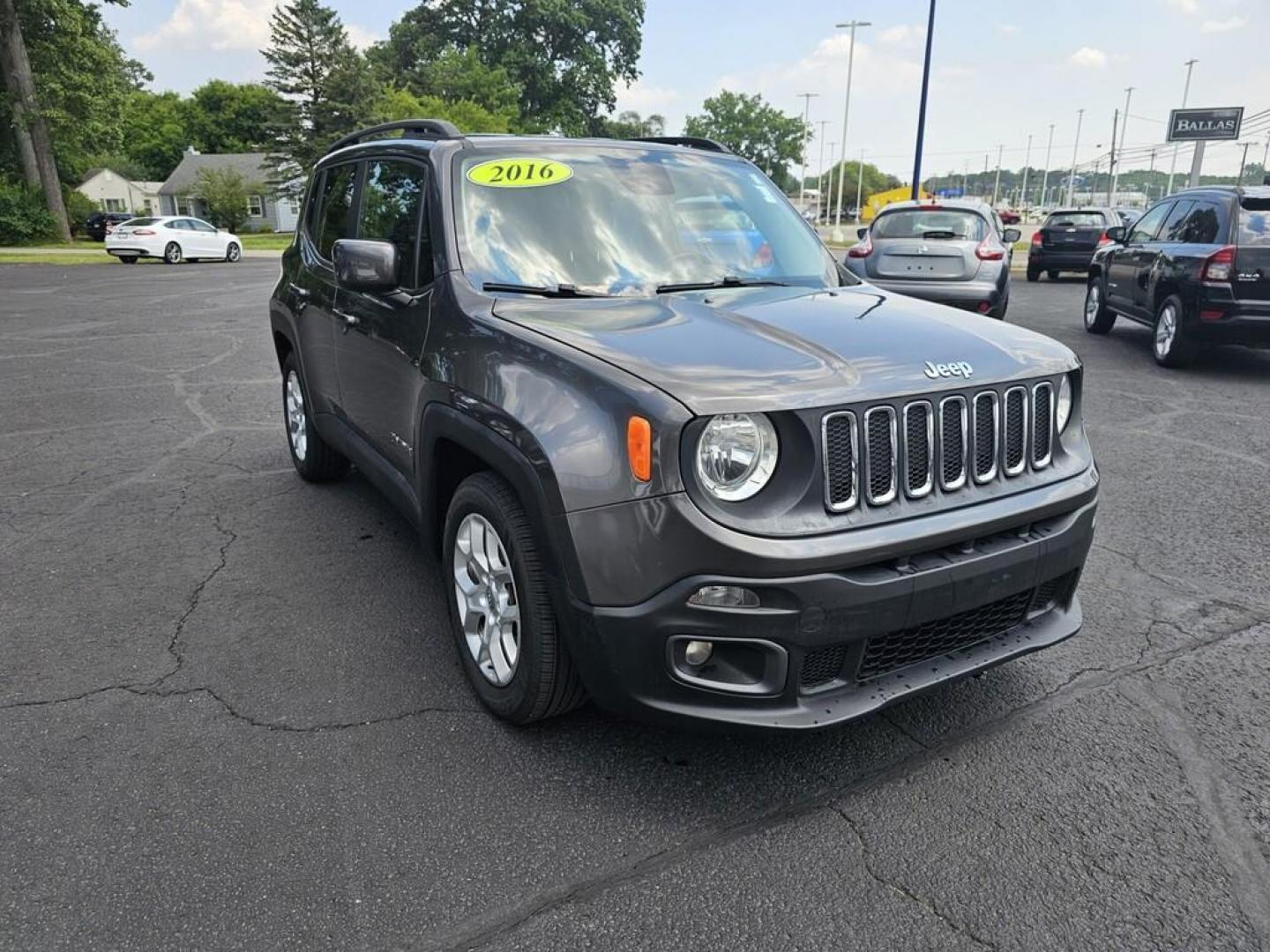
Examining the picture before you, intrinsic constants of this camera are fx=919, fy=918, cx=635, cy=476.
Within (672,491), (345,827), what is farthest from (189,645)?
(672,491)

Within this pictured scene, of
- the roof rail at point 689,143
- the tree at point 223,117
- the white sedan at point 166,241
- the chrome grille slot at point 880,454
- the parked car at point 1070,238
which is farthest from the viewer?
the tree at point 223,117

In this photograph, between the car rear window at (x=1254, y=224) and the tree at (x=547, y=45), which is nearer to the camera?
the car rear window at (x=1254, y=224)

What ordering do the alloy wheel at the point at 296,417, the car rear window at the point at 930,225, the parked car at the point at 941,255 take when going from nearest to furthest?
the alloy wheel at the point at 296,417 < the parked car at the point at 941,255 < the car rear window at the point at 930,225

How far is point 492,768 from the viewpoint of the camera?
2.77 metres

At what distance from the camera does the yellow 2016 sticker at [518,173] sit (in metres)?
3.52

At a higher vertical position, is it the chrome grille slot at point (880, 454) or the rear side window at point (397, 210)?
the rear side window at point (397, 210)

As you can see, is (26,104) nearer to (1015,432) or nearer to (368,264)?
(368,264)

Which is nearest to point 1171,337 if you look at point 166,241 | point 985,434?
point 985,434

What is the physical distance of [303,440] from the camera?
5551 millimetres

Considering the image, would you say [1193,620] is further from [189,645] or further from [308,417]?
[308,417]

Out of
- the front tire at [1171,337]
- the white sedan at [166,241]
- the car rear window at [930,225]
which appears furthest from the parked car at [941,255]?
the white sedan at [166,241]

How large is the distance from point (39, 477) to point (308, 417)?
6.37 ft

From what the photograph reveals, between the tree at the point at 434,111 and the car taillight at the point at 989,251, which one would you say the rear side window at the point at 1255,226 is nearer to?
the car taillight at the point at 989,251

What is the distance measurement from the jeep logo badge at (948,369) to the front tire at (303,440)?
11.9ft
